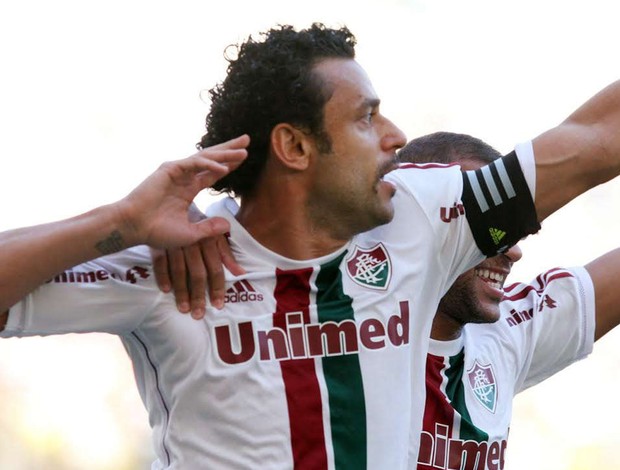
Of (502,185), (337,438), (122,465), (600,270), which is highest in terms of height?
(502,185)

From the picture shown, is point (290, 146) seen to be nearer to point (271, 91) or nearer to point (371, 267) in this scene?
point (271, 91)

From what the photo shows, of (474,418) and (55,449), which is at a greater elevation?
(474,418)

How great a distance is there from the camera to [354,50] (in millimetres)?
3607

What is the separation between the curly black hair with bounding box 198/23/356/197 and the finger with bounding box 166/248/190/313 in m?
0.37

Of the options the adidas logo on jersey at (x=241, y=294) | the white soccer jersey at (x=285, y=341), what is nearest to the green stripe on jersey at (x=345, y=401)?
the white soccer jersey at (x=285, y=341)

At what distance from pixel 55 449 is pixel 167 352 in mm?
5739

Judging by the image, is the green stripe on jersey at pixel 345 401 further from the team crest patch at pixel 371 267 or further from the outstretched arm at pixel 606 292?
the outstretched arm at pixel 606 292

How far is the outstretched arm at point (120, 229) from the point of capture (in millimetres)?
3008

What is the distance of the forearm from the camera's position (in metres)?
3.00

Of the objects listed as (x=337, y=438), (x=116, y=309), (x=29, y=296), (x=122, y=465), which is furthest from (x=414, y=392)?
(x=122, y=465)

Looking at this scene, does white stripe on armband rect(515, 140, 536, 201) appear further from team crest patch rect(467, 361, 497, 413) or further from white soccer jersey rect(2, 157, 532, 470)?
team crest patch rect(467, 361, 497, 413)

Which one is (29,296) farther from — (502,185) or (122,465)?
(122,465)

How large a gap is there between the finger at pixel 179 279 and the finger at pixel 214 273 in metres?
0.07

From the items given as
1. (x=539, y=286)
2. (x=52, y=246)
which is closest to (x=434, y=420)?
(x=539, y=286)
